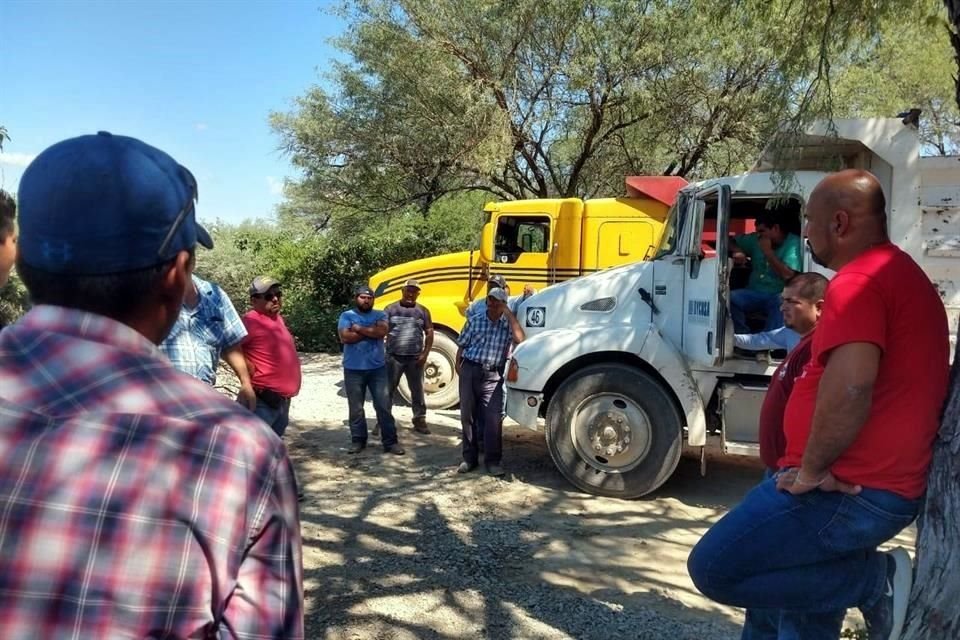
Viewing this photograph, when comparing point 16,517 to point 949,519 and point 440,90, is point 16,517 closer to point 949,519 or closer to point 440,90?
point 949,519

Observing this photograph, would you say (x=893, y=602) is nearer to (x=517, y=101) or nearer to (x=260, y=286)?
(x=260, y=286)

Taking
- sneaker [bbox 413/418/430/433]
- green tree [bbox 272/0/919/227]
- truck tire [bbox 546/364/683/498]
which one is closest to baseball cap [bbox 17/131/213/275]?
truck tire [bbox 546/364/683/498]

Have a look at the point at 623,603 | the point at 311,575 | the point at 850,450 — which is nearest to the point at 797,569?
the point at 850,450

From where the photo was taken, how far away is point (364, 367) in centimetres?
678

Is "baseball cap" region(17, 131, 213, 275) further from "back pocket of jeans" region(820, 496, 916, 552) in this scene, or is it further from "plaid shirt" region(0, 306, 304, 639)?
"back pocket of jeans" region(820, 496, 916, 552)

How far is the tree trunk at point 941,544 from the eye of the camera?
193 centimetres

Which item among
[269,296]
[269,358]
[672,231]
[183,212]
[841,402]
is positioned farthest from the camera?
[672,231]

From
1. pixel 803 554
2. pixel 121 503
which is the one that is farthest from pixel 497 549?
pixel 121 503

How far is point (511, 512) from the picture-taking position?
17.4 feet

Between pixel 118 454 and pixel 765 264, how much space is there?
17.1 ft

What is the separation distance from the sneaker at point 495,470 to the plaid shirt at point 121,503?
530cm

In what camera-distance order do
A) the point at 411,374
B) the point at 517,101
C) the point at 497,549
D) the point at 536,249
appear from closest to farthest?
the point at 497,549 < the point at 411,374 < the point at 536,249 < the point at 517,101

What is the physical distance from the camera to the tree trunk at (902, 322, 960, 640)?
1928mm

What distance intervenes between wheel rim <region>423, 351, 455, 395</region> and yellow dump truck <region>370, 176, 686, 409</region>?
1 cm
